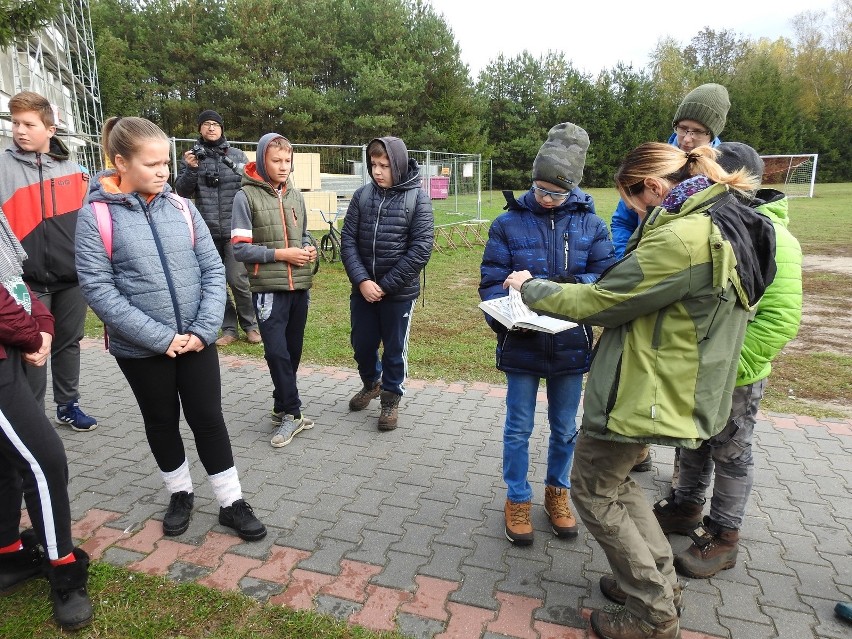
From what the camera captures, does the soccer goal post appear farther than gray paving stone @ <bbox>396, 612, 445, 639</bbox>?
Yes

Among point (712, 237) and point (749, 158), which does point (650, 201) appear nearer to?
point (712, 237)

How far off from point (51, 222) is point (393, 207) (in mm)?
2078

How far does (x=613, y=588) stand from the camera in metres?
2.49

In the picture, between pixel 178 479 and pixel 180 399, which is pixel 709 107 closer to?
pixel 180 399

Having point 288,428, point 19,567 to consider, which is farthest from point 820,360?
point 19,567

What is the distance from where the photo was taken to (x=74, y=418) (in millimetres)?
4109

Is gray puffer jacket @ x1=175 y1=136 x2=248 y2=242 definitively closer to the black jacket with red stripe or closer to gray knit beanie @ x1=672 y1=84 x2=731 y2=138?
the black jacket with red stripe

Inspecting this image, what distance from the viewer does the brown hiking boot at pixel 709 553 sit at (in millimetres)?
2627

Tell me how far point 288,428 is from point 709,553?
8.42 ft

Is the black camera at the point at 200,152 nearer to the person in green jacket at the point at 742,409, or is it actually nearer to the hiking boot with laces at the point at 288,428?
the hiking boot with laces at the point at 288,428

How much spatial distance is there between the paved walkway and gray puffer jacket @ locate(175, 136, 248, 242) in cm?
229

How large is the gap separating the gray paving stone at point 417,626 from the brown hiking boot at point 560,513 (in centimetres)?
84

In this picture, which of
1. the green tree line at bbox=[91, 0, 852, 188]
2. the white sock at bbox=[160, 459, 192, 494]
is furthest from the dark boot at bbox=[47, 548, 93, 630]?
the green tree line at bbox=[91, 0, 852, 188]

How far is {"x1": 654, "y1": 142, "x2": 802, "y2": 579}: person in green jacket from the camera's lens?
2418 mm
